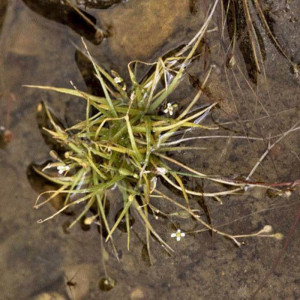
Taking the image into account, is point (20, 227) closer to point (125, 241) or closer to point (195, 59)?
point (125, 241)

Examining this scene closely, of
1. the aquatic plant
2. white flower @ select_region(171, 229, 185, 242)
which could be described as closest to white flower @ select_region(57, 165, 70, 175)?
the aquatic plant

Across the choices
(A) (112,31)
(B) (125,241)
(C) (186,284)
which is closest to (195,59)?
(A) (112,31)

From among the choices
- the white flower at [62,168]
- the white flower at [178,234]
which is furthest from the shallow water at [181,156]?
the white flower at [62,168]

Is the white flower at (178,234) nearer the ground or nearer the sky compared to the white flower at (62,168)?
nearer the ground

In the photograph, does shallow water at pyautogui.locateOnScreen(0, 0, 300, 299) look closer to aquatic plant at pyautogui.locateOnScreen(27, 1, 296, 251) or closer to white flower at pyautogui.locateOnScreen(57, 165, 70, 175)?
aquatic plant at pyautogui.locateOnScreen(27, 1, 296, 251)

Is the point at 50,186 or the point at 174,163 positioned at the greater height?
the point at 174,163

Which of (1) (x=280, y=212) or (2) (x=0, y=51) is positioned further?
(2) (x=0, y=51)

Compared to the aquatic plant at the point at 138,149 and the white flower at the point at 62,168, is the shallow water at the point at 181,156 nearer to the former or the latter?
the aquatic plant at the point at 138,149

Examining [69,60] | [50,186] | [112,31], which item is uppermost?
[112,31]
